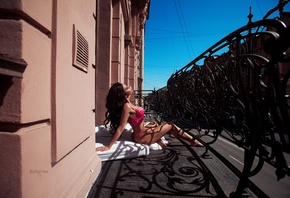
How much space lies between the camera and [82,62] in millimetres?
2045

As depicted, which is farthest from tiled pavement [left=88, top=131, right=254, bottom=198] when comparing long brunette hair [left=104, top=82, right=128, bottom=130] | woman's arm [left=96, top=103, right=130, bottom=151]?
long brunette hair [left=104, top=82, right=128, bottom=130]

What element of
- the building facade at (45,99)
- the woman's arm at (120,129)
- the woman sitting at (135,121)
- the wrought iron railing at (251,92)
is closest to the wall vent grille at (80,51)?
the building facade at (45,99)

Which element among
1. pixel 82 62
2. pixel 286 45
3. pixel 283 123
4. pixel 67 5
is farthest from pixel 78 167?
pixel 286 45

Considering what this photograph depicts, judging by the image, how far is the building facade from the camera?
1101mm

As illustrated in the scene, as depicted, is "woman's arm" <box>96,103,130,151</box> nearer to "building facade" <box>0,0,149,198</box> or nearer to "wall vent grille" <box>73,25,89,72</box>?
"building facade" <box>0,0,149,198</box>

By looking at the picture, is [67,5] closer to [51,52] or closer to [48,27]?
[48,27]

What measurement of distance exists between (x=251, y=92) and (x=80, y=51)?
1.54 meters

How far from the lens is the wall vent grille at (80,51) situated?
5.92ft

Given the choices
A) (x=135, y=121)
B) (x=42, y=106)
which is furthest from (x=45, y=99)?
(x=135, y=121)

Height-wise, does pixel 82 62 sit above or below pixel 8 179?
above

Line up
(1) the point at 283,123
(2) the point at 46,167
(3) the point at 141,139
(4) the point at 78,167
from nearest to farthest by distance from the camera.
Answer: (1) the point at 283,123 < (2) the point at 46,167 < (4) the point at 78,167 < (3) the point at 141,139

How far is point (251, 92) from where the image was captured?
61.5 inches

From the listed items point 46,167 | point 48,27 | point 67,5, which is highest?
point 67,5

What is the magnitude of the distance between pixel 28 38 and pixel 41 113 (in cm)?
45
